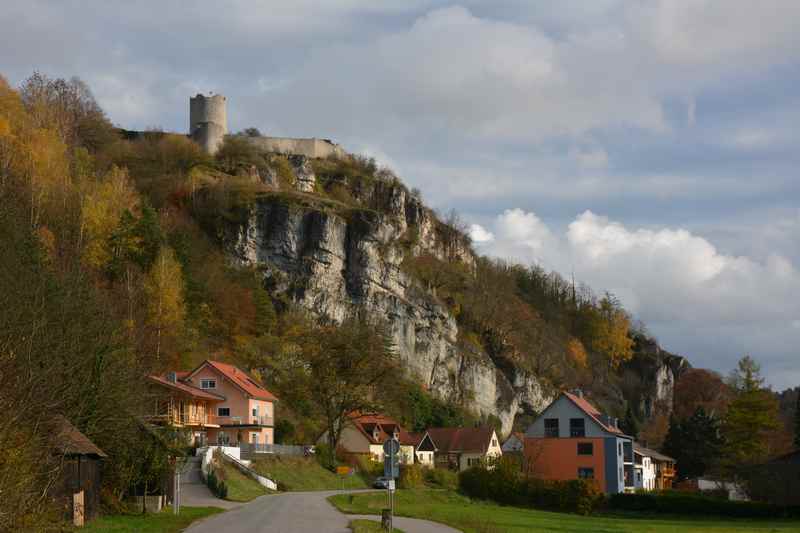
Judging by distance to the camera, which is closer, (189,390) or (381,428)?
(189,390)

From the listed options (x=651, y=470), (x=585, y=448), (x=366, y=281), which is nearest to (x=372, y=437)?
(x=366, y=281)

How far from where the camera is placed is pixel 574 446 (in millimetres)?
65438

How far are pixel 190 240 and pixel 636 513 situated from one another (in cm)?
4820

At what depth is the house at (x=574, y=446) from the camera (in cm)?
6438

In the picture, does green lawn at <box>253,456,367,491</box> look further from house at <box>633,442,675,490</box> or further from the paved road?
house at <box>633,442,675,490</box>

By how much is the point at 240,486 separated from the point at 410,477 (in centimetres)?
1676

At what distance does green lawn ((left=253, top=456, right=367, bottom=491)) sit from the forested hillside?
610 cm

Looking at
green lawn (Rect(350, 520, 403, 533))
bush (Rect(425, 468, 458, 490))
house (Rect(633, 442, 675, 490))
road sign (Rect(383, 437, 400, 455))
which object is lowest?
house (Rect(633, 442, 675, 490))

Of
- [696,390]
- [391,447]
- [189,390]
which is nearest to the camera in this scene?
[391,447]

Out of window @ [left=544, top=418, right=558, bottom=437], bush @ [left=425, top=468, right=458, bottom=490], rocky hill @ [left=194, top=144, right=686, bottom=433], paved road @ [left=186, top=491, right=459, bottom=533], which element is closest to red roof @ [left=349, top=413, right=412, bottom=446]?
rocky hill @ [left=194, top=144, right=686, bottom=433]

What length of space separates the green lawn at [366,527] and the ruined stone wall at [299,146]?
90839mm

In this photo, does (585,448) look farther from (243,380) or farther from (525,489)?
(243,380)

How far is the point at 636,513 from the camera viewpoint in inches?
2024

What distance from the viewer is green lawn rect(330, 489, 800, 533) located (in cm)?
3369
